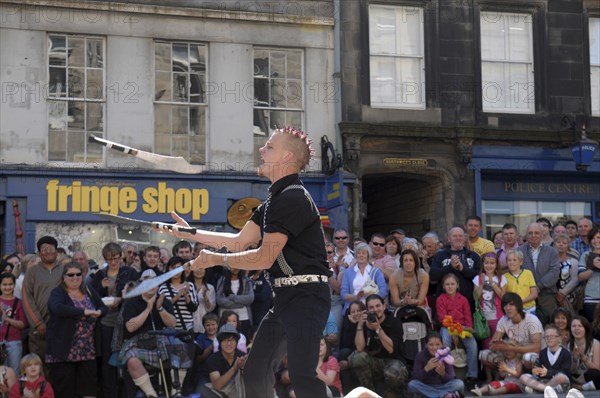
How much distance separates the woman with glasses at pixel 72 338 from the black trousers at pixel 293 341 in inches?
203

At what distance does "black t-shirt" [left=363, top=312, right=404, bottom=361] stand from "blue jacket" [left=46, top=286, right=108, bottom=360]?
133 inches

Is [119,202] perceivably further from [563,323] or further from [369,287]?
[563,323]

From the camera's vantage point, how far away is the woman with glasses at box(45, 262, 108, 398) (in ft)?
35.4

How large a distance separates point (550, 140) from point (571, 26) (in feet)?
7.92

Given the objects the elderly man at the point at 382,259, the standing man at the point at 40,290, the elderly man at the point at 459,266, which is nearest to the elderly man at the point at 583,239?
the elderly man at the point at 459,266

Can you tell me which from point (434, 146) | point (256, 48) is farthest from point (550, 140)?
point (256, 48)

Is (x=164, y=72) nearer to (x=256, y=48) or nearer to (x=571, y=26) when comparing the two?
(x=256, y=48)

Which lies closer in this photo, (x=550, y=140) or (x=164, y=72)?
(x=164, y=72)

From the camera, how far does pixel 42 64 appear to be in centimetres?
1686

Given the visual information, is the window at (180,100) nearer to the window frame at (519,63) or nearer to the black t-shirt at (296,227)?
the window frame at (519,63)

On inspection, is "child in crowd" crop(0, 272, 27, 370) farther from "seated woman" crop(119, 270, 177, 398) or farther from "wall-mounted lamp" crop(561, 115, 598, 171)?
"wall-mounted lamp" crop(561, 115, 598, 171)

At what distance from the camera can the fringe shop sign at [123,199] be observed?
16547mm

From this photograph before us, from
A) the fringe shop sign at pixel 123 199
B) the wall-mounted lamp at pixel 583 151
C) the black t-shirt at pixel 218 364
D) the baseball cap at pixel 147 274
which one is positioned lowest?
the black t-shirt at pixel 218 364

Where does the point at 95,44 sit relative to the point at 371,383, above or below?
above
